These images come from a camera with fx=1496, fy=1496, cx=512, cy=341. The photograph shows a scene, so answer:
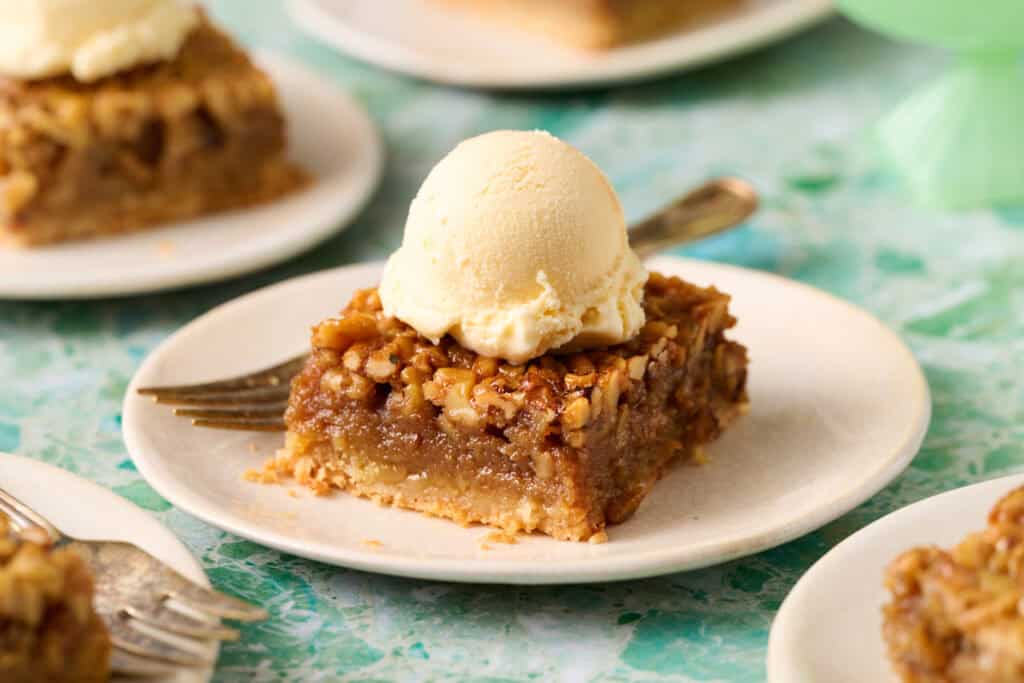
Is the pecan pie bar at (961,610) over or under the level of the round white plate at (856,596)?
over

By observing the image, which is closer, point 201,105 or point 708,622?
point 708,622

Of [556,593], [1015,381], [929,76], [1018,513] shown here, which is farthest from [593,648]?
[929,76]

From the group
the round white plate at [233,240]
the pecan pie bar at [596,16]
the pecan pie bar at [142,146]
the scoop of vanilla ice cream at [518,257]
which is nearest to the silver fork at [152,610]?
the scoop of vanilla ice cream at [518,257]

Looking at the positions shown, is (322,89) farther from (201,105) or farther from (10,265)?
(10,265)

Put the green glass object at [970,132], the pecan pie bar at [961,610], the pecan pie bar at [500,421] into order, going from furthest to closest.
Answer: the green glass object at [970,132] < the pecan pie bar at [500,421] < the pecan pie bar at [961,610]

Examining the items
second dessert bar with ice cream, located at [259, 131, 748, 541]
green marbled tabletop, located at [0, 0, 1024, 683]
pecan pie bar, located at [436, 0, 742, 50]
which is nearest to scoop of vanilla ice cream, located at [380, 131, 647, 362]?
second dessert bar with ice cream, located at [259, 131, 748, 541]

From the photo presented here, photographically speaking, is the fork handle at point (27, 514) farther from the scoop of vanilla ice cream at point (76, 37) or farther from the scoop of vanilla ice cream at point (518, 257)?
the scoop of vanilla ice cream at point (76, 37)
